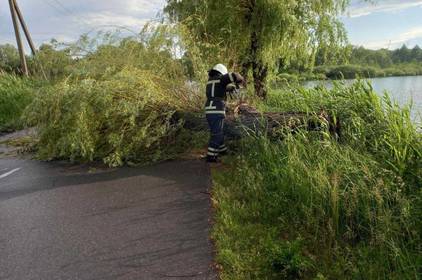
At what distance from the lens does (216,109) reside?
693 cm

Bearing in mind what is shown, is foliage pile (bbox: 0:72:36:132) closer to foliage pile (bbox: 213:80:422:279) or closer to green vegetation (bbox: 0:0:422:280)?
green vegetation (bbox: 0:0:422:280)

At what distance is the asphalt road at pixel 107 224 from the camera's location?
11.1 ft

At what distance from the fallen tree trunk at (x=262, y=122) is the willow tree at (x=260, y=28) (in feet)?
6.73

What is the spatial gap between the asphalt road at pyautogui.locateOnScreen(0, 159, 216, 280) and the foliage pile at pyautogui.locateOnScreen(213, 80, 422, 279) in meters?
0.38

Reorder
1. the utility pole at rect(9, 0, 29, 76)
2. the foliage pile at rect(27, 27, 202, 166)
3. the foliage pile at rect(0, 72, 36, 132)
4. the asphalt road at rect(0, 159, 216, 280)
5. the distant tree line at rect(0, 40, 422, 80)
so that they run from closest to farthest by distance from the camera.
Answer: the asphalt road at rect(0, 159, 216, 280)
the foliage pile at rect(27, 27, 202, 166)
the distant tree line at rect(0, 40, 422, 80)
the foliage pile at rect(0, 72, 36, 132)
the utility pole at rect(9, 0, 29, 76)

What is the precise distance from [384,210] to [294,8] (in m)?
7.60

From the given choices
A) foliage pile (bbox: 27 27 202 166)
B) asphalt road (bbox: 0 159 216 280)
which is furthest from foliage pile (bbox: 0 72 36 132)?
asphalt road (bbox: 0 159 216 280)

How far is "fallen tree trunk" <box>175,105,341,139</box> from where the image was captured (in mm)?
6230

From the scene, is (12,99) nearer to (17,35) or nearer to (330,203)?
(17,35)

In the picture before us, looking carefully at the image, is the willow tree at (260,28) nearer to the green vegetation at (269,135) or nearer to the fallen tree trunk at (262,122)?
the green vegetation at (269,135)

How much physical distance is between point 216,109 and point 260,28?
13.5 feet

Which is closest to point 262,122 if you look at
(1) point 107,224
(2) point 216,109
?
(2) point 216,109

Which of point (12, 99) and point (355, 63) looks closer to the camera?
point (355, 63)

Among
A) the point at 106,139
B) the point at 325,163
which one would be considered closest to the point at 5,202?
the point at 106,139
